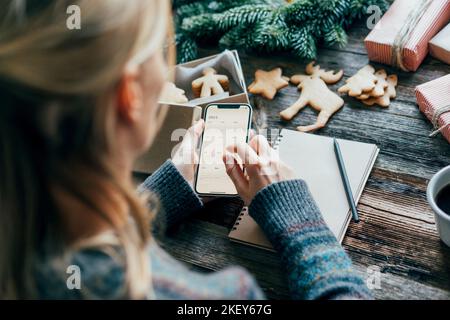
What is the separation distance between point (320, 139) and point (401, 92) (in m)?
0.18

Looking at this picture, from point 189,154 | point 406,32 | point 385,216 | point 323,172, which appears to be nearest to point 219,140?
point 189,154

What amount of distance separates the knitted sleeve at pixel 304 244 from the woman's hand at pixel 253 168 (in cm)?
2

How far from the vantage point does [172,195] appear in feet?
2.56

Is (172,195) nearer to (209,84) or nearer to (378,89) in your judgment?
(209,84)

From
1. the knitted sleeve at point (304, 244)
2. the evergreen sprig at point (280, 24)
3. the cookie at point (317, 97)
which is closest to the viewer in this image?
the knitted sleeve at point (304, 244)

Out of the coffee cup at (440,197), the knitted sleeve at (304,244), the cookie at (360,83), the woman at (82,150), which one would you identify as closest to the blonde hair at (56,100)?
the woman at (82,150)

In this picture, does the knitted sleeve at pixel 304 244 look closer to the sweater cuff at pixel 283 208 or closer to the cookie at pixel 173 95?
the sweater cuff at pixel 283 208

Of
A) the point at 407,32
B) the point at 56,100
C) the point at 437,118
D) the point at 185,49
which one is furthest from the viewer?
the point at 185,49

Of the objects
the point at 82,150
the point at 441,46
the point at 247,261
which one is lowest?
the point at 247,261

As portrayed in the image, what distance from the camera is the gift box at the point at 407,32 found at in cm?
92

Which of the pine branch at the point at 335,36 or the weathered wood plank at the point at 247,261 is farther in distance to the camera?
the pine branch at the point at 335,36

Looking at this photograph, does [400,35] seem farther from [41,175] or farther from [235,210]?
[41,175]

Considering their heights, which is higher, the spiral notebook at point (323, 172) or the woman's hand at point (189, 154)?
the woman's hand at point (189, 154)

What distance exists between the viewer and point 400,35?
3.06ft
